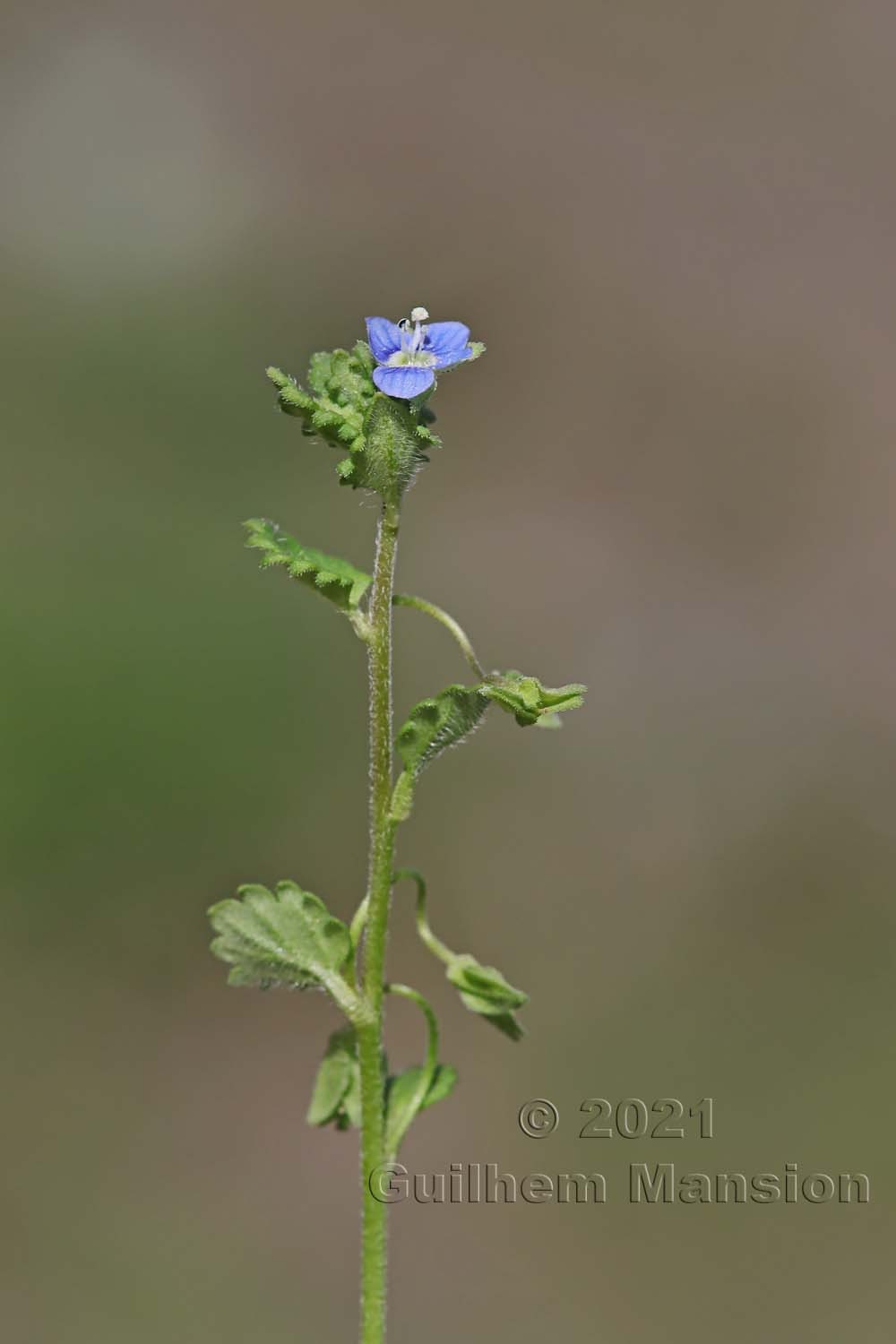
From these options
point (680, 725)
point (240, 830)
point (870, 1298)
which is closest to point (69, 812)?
point (240, 830)

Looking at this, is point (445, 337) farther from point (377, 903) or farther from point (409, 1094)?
point (409, 1094)

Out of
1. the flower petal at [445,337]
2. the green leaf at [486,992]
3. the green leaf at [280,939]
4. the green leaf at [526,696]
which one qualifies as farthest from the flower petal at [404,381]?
the green leaf at [486,992]

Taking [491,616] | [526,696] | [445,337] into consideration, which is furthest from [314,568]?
[491,616]

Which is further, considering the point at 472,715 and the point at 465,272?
the point at 465,272

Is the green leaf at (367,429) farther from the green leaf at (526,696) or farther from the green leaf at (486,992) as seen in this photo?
the green leaf at (486,992)

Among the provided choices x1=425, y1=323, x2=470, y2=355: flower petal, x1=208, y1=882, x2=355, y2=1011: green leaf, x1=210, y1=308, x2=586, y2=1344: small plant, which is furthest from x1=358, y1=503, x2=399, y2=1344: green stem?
x1=425, y1=323, x2=470, y2=355: flower petal

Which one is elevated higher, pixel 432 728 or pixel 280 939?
pixel 432 728

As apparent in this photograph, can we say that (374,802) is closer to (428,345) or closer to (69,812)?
(428,345)
